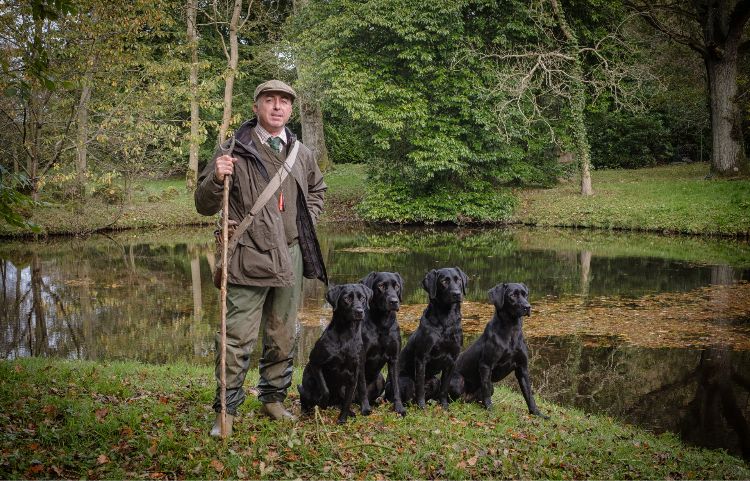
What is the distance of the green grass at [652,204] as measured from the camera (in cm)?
2183

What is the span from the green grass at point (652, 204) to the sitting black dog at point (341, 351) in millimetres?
19561

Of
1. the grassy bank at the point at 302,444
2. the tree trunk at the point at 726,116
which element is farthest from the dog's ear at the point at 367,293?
the tree trunk at the point at 726,116

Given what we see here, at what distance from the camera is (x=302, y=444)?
15.9 feet

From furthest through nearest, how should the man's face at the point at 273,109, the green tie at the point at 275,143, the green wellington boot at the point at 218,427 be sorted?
the green tie at the point at 275,143 < the man's face at the point at 273,109 < the green wellington boot at the point at 218,427

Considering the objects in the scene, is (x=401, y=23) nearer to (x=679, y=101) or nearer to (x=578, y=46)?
(x=578, y=46)

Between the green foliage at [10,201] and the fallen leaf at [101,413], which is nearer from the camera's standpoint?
the green foliage at [10,201]

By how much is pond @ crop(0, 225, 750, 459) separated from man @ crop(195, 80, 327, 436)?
3.95m

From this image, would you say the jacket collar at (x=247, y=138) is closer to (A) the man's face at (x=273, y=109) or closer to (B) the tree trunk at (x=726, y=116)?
(A) the man's face at (x=273, y=109)

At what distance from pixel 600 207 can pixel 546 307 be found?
13622 millimetres

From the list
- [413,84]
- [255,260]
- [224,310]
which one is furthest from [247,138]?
[413,84]

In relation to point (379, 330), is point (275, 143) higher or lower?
higher

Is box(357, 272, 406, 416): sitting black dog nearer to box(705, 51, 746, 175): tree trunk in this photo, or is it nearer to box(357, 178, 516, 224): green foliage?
box(357, 178, 516, 224): green foliage

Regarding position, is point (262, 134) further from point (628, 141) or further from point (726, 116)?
point (628, 141)

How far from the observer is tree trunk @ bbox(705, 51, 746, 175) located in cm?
2548
